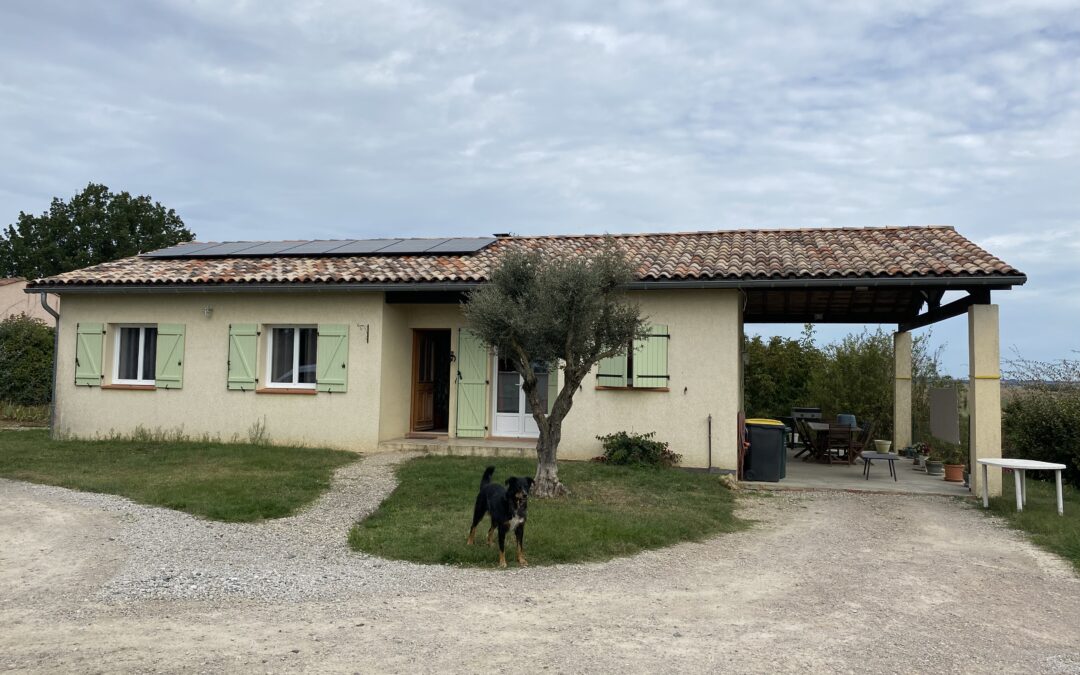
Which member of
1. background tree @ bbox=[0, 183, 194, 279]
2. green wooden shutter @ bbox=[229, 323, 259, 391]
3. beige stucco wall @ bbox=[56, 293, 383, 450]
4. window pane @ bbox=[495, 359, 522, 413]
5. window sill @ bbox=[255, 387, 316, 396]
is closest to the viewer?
beige stucco wall @ bbox=[56, 293, 383, 450]

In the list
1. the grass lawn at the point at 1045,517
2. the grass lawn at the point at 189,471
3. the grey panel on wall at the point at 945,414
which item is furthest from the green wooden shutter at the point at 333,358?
the grey panel on wall at the point at 945,414

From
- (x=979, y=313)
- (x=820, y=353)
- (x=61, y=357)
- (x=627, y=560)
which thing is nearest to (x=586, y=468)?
(x=627, y=560)

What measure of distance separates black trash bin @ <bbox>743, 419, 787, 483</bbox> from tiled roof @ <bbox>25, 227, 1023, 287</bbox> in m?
2.19

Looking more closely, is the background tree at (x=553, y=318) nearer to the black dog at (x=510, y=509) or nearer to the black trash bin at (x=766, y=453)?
the black dog at (x=510, y=509)

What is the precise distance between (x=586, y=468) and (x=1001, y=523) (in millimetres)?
4924

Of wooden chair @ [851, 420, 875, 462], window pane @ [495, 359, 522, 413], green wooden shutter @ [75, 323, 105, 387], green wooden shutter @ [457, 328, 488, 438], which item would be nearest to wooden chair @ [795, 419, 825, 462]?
wooden chair @ [851, 420, 875, 462]

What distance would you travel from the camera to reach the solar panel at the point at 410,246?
13.9 metres

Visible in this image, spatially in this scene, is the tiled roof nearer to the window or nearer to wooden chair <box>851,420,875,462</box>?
the window

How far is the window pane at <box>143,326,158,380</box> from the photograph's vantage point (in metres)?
13.5

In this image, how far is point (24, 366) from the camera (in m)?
18.8

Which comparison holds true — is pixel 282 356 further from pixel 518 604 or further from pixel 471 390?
pixel 518 604

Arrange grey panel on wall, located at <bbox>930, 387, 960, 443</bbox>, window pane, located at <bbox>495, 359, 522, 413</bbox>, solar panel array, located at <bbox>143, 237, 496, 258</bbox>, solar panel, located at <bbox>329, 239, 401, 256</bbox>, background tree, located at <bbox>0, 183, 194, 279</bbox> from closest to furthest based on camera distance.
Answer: grey panel on wall, located at <bbox>930, 387, 960, 443</bbox> < window pane, located at <bbox>495, 359, 522, 413</bbox> < solar panel array, located at <bbox>143, 237, 496, 258</bbox> < solar panel, located at <bbox>329, 239, 401, 256</bbox> < background tree, located at <bbox>0, 183, 194, 279</bbox>

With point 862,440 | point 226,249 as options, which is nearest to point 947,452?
point 862,440

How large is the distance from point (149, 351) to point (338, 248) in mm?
3731
